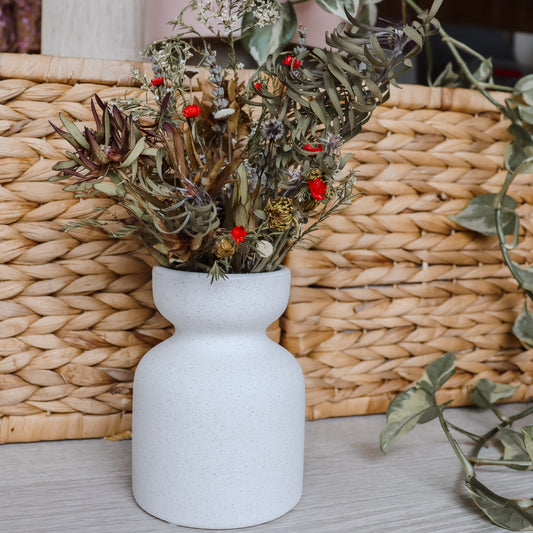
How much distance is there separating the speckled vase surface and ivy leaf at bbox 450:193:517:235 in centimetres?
30

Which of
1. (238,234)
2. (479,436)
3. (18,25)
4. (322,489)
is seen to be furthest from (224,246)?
(18,25)

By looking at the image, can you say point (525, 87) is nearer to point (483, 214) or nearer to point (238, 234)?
point (483, 214)

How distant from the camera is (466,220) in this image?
668mm

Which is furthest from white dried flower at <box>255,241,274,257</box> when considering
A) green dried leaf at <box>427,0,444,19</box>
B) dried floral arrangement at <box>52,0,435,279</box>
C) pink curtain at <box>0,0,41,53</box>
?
pink curtain at <box>0,0,41,53</box>

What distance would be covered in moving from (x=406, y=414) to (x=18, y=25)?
2.00ft

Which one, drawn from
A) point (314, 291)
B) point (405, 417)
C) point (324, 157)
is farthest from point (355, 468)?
point (324, 157)

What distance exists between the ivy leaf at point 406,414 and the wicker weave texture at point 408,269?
3.6 inches

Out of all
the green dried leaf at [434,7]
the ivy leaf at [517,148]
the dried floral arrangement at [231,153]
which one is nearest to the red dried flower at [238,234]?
the dried floral arrangement at [231,153]

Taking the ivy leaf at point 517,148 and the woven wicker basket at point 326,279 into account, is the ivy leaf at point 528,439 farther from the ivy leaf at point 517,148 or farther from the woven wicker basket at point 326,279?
the ivy leaf at point 517,148

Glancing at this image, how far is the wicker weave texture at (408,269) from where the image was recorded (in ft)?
2.08

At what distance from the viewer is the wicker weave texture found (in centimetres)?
63

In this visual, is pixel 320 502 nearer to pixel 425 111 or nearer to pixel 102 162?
pixel 102 162

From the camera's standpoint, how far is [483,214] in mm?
671

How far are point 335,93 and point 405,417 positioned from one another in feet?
1.00
